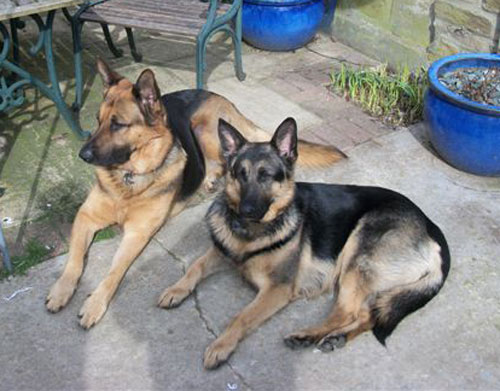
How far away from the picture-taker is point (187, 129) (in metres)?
4.25

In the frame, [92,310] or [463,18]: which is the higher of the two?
[463,18]

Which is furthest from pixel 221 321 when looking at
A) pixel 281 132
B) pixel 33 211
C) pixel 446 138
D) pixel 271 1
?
pixel 271 1

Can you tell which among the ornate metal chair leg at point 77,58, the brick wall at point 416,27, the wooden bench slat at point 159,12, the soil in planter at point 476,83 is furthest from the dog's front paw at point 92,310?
the brick wall at point 416,27

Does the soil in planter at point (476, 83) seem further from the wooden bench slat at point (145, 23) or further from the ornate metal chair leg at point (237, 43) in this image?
the wooden bench slat at point (145, 23)

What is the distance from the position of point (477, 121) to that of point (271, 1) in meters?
2.99

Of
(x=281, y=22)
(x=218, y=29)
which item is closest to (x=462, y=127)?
(x=218, y=29)

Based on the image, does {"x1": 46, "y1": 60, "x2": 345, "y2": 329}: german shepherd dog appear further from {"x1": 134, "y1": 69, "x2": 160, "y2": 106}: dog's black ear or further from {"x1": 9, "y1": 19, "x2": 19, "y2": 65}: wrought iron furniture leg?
{"x1": 9, "y1": 19, "x2": 19, "y2": 65}: wrought iron furniture leg

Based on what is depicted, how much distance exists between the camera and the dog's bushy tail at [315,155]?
4.39 metres

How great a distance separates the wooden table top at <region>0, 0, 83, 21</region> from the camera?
396 centimetres

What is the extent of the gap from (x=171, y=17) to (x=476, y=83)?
2925 millimetres

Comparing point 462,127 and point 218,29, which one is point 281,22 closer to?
point 218,29

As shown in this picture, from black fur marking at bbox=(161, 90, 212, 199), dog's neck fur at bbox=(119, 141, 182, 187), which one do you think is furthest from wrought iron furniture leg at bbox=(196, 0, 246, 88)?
dog's neck fur at bbox=(119, 141, 182, 187)

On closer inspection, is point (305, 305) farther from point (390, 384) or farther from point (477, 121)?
point (477, 121)

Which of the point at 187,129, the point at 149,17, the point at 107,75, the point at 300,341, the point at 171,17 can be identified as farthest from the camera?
the point at 171,17
